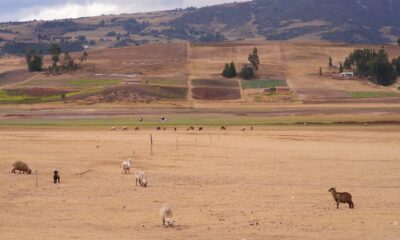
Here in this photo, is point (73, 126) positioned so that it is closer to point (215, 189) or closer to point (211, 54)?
point (215, 189)

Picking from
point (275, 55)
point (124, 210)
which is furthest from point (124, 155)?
point (275, 55)

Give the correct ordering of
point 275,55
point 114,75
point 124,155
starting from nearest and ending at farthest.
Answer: point 124,155, point 114,75, point 275,55

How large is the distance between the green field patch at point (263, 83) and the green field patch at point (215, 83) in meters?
1.76

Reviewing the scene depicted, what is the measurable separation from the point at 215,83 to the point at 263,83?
806cm

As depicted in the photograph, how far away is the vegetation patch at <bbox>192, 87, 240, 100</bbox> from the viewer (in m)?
108

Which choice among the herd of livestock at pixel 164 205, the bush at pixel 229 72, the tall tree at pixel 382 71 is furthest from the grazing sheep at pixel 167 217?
the bush at pixel 229 72

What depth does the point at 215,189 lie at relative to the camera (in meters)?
31.3

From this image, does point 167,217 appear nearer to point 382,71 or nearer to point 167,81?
point 167,81

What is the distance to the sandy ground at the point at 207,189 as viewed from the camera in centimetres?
2298

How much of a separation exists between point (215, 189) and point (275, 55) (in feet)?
401

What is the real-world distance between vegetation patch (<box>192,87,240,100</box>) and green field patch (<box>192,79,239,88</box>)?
331cm

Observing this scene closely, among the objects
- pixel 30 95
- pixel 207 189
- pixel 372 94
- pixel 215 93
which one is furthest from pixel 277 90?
pixel 207 189

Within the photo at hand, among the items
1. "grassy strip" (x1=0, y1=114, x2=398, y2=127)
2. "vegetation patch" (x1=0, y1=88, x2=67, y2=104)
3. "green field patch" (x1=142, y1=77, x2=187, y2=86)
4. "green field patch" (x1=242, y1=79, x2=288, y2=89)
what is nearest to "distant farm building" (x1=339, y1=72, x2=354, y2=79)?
"green field patch" (x1=242, y1=79, x2=288, y2=89)

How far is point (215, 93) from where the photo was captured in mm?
110625
